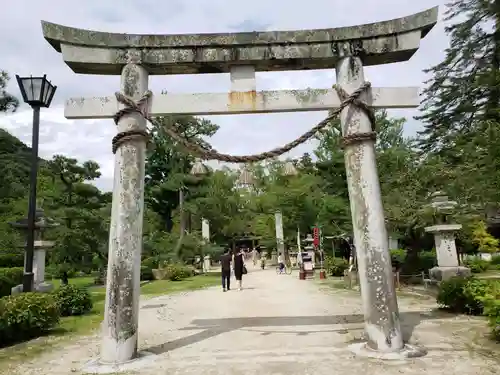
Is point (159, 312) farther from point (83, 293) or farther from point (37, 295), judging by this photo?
point (37, 295)

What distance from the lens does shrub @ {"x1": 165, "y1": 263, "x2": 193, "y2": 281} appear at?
23688mm

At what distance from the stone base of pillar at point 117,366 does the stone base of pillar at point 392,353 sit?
3169 millimetres

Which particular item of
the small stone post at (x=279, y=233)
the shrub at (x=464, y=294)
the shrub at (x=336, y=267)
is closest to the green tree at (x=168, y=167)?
the small stone post at (x=279, y=233)

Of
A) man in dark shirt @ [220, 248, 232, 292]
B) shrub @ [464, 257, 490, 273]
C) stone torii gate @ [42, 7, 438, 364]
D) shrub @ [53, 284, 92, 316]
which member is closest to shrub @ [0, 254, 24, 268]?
shrub @ [53, 284, 92, 316]

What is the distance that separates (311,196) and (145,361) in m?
25.0

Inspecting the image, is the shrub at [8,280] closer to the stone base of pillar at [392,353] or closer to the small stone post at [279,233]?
the stone base of pillar at [392,353]

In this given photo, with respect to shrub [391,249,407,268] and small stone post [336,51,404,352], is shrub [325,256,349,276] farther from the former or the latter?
small stone post [336,51,404,352]

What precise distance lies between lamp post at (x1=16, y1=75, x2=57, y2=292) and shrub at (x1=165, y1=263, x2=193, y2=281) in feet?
47.9

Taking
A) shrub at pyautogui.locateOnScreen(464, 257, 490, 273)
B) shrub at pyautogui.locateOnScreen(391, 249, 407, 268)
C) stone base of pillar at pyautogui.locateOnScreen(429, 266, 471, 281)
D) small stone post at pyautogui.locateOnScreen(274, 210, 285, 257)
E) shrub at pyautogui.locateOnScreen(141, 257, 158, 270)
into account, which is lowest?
shrub at pyautogui.locateOnScreen(464, 257, 490, 273)

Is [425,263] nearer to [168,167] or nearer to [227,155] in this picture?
[227,155]

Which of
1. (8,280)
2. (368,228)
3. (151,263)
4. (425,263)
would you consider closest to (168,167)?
(151,263)

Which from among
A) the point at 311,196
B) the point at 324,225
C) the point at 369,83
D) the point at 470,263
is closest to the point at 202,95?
the point at 369,83

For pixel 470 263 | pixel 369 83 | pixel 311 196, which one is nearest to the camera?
pixel 369 83

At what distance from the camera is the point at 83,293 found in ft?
37.4
